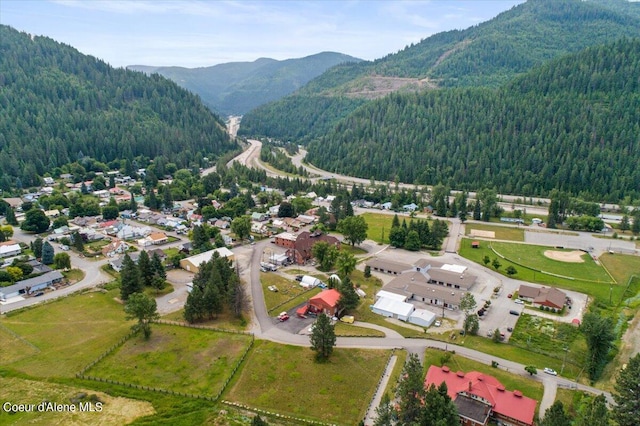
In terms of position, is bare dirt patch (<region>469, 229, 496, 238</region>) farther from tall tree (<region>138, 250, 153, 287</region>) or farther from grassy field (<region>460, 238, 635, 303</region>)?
tall tree (<region>138, 250, 153, 287</region>)

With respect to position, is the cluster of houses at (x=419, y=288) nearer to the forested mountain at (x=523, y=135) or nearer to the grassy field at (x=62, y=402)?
the grassy field at (x=62, y=402)

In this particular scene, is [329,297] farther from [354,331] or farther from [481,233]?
[481,233]

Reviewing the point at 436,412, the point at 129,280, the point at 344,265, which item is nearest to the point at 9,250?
the point at 129,280

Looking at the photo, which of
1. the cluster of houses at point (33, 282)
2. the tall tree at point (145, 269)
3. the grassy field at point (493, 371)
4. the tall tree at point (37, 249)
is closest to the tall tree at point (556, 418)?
the grassy field at point (493, 371)

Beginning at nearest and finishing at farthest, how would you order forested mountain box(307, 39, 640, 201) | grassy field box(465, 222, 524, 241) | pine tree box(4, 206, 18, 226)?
grassy field box(465, 222, 524, 241), pine tree box(4, 206, 18, 226), forested mountain box(307, 39, 640, 201)

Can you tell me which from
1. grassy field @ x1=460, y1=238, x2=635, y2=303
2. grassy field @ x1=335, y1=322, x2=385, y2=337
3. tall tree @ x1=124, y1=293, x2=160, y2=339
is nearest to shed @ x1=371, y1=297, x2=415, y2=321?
grassy field @ x1=335, y1=322, x2=385, y2=337

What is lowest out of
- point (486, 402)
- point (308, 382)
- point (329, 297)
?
point (308, 382)

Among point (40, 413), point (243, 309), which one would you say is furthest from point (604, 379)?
point (40, 413)
